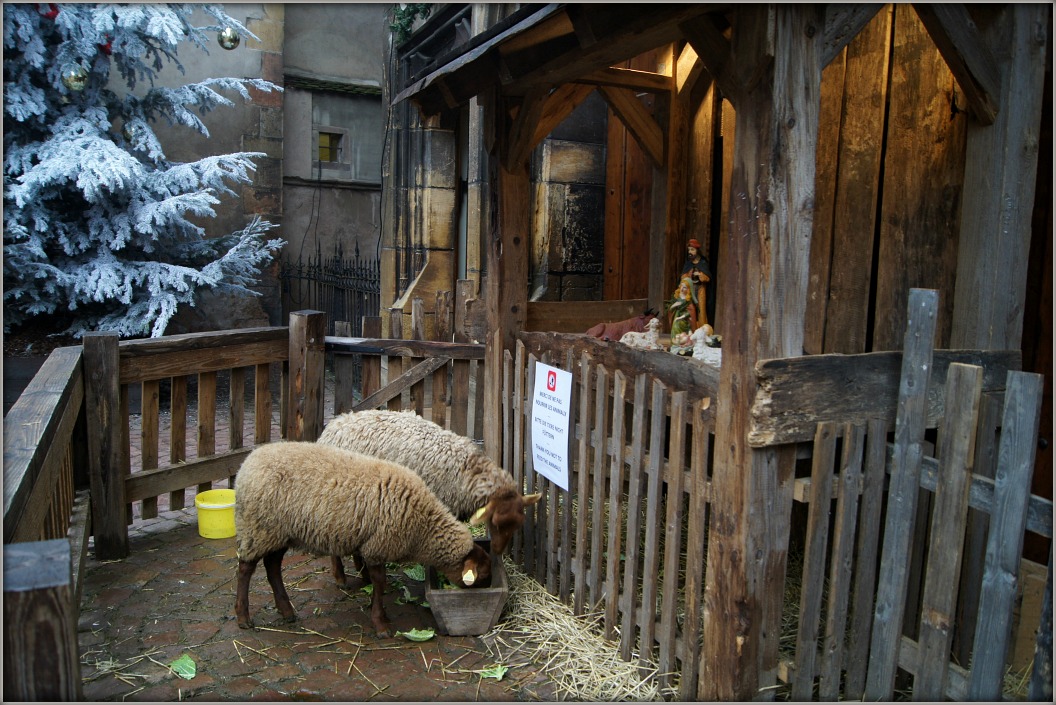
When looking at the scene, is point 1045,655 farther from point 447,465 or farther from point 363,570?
point 363,570

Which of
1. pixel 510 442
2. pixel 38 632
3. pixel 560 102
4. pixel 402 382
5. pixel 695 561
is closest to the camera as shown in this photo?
pixel 38 632

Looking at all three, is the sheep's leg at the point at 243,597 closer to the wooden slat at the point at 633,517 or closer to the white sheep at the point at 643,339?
the wooden slat at the point at 633,517

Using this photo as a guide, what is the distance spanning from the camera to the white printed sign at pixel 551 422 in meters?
4.57

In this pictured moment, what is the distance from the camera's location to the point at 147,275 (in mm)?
10625

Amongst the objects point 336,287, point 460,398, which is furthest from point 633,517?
point 336,287

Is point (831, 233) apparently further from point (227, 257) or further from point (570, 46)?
point (227, 257)

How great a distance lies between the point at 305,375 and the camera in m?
6.46

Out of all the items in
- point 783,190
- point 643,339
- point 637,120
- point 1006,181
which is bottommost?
point 643,339

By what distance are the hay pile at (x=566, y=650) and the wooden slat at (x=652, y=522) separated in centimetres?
16

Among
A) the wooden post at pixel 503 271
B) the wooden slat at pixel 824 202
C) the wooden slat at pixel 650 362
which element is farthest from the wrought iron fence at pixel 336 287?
the wooden slat at pixel 824 202

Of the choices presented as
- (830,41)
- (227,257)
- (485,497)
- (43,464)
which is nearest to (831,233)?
(830,41)

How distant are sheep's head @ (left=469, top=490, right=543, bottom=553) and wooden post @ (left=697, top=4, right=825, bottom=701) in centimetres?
162

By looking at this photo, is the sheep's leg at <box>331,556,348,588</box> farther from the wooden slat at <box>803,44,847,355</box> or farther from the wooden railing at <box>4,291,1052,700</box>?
the wooden slat at <box>803,44,847,355</box>

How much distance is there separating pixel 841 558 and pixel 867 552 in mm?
111
